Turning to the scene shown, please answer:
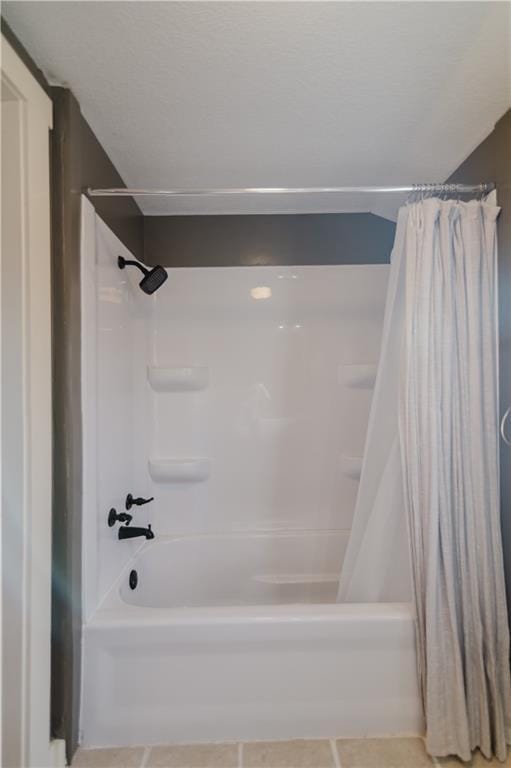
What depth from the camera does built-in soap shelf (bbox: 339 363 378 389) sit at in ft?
7.27

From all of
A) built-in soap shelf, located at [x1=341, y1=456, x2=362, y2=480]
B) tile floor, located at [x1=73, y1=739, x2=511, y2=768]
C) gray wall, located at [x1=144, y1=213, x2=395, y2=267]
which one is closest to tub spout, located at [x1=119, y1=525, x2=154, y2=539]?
tile floor, located at [x1=73, y1=739, x2=511, y2=768]

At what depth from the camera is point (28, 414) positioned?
1.10 m

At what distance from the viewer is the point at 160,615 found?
135 cm

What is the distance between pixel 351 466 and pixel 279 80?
1.75m

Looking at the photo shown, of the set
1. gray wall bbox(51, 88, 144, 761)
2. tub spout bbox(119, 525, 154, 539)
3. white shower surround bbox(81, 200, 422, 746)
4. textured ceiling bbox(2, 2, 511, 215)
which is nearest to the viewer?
textured ceiling bbox(2, 2, 511, 215)

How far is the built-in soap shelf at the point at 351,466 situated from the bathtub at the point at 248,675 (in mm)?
884

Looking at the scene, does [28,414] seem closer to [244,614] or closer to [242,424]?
[244,614]

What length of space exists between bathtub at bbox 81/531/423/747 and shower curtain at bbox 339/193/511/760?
0.40ft

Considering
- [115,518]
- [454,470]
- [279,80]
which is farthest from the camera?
[115,518]

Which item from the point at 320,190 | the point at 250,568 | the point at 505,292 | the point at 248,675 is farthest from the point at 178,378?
the point at 505,292

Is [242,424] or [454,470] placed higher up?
[242,424]

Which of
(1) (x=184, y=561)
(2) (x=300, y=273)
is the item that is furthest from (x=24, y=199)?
(1) (x=184, y=561)

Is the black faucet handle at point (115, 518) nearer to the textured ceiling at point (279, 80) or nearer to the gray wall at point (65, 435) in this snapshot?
the gray wall at point (65, 435)

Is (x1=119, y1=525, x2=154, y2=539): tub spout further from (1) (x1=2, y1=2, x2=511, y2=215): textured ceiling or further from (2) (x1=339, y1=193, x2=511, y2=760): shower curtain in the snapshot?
(1) (x1=2, y1=2, x2=511, y2=215): textured ceiling
